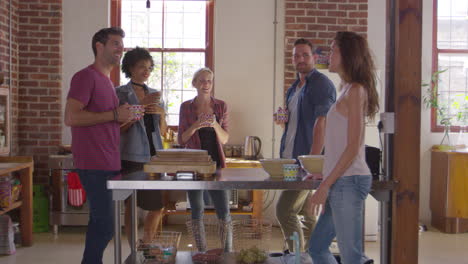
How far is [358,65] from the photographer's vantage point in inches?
104

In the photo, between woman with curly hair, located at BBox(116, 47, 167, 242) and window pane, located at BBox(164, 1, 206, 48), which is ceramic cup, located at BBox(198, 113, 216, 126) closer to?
woman with curly hair, located at BBox(116, 47, 167, 242)

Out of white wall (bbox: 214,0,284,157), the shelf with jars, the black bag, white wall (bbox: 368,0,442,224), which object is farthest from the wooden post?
the shelf with jars

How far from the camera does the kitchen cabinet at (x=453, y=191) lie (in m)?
6.01

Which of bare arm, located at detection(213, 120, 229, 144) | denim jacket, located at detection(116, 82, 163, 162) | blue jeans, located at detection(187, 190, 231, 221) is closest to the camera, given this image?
denim jacket, located at detection(116, 82, 163, 162)

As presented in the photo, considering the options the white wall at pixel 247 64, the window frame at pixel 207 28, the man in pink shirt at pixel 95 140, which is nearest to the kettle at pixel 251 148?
the white wall at pixel 247 64

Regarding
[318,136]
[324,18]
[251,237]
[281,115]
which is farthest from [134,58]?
[324,18]

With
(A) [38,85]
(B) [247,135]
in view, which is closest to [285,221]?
(B) [247,135]

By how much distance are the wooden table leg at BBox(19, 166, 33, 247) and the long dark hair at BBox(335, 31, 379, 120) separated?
3.61m

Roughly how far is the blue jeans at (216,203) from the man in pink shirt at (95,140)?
2.66 ft

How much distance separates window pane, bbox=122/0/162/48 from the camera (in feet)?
21.3

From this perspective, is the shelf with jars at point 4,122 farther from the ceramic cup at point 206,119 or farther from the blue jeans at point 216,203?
the ceramic cup at point 206,119

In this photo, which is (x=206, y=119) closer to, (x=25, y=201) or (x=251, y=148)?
(x=251, y=148)

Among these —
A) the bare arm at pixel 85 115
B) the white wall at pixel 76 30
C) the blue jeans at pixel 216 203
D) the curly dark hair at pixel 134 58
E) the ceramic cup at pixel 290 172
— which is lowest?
the blue jeans at pixel 216 203

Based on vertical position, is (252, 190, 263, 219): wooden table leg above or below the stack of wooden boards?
below
